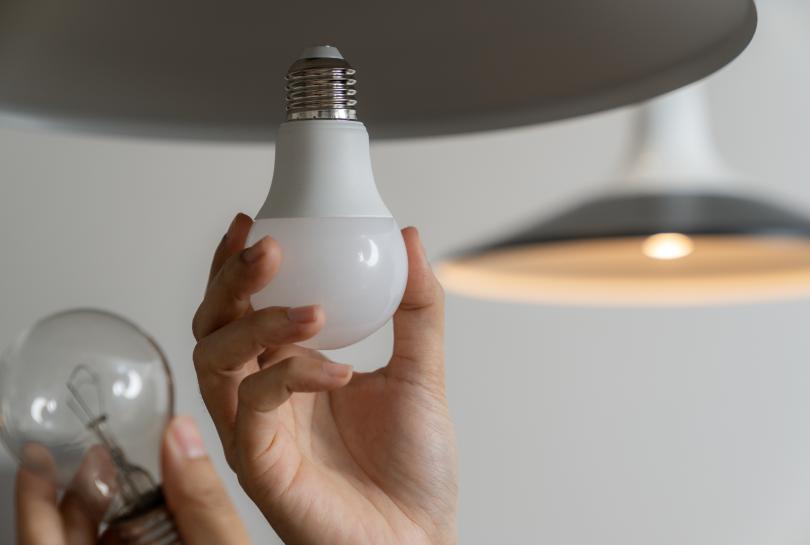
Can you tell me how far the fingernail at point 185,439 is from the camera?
1.05 metres

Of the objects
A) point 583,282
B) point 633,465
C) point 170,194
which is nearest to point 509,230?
point 583,282

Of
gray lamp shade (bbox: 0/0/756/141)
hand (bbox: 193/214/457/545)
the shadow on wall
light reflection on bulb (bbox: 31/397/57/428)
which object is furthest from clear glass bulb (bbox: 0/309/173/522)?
gray lamp shade (bbox: 0/0/756/141)

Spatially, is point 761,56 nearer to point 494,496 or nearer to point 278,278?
point 494,496

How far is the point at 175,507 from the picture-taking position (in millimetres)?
1000

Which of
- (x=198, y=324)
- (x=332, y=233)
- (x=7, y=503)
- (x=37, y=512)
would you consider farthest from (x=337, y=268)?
(x=7, y=503)

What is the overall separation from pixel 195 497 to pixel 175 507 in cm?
→ 3

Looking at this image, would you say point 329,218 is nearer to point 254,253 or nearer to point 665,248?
point 254,253

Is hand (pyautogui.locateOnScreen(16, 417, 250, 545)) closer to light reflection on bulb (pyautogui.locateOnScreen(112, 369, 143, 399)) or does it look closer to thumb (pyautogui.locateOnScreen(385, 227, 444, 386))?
light reflection on bulb (pyautogui.locateOnScreen(112, 369, 143, 399))

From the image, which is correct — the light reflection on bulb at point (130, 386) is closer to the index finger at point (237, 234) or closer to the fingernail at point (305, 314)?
the index finger at point (237, 234)

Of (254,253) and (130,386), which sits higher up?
(254,253)

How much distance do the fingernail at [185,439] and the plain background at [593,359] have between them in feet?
1.41

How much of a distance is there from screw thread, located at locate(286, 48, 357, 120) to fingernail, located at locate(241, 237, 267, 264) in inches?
2.3

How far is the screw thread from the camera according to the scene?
35cm

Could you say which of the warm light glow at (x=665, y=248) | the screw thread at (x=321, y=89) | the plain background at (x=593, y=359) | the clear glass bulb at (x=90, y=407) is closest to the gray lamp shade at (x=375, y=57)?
the screw thread at (x=321, y=89)
